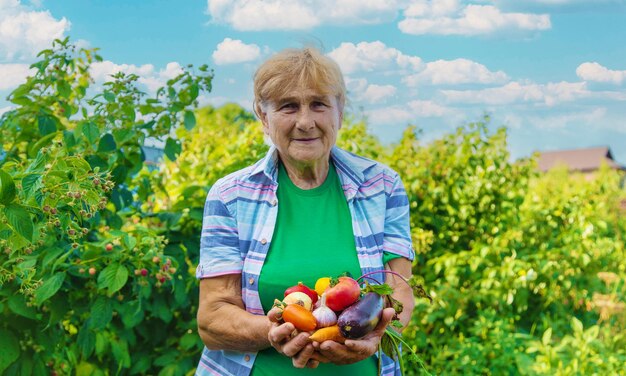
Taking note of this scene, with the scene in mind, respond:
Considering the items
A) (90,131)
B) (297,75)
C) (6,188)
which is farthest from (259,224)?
(90,131)

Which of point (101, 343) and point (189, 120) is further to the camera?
point (189, 120)

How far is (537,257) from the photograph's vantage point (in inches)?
167

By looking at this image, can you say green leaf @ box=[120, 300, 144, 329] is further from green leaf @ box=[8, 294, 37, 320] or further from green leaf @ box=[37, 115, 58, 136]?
green leaf @ box=[37, 115, 58, 136]

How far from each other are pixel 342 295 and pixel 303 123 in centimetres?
49

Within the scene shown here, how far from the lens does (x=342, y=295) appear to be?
1.76 m

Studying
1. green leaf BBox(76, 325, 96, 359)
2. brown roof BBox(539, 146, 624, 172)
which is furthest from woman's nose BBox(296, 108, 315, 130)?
brown roof BBox(539, 146, 624, 172)

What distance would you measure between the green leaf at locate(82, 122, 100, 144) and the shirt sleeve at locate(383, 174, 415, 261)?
48.1 inches

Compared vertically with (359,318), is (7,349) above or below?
below

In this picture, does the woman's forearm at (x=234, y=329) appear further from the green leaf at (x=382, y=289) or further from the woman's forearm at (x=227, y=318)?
the green leaf at (x=382, y=289)

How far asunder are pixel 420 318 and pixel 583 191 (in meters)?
1.35

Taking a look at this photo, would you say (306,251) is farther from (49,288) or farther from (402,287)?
(49,288)

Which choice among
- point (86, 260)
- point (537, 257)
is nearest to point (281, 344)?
point (86, 260)

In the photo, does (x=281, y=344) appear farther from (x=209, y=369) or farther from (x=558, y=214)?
(x=558, y=214)

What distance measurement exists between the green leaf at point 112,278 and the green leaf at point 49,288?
143 mm
